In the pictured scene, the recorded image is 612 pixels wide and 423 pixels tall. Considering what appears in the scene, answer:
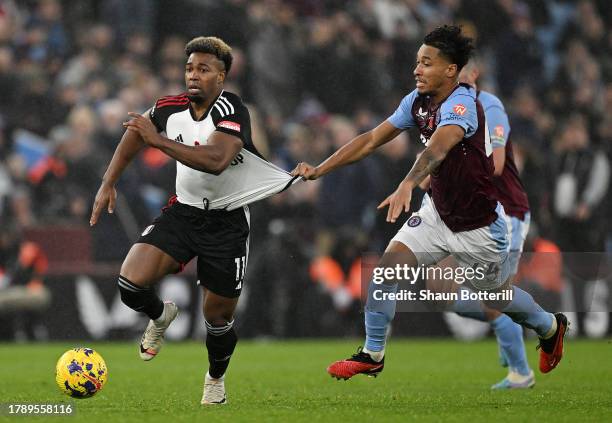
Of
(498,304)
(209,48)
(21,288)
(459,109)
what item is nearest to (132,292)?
(209,48)

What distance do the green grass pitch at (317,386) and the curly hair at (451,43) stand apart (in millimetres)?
2305

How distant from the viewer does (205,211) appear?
25.4ft

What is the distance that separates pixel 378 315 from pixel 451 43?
1.89 metres

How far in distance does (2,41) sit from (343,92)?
4.81m

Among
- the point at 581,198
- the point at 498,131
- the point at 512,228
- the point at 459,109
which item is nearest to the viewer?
the point at 459,109

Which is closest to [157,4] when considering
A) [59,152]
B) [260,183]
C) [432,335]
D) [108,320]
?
[59,152]

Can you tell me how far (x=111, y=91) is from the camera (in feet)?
51.4

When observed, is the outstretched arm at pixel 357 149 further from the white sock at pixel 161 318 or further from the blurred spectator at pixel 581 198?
the blurred spectator at pixel 581 198

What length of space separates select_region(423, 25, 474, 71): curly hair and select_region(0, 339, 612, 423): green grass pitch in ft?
7.56

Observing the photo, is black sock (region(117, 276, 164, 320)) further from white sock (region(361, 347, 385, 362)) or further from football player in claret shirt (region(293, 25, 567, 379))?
white sock (region(361, 347, 385, 362))

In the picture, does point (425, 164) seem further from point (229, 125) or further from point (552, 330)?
point (552, 330)

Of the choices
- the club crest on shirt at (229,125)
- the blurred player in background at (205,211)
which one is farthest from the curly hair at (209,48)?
the club crest on shirt at (229,125)

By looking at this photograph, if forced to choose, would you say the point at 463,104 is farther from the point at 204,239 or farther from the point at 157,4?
the point at 157,4

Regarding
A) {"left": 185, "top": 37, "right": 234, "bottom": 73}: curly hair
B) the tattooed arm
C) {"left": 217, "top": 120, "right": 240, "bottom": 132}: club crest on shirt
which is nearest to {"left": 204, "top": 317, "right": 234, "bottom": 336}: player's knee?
{"left": 217, "top": 120, "right": 240, "bottom": 132}: club crest on shirt
